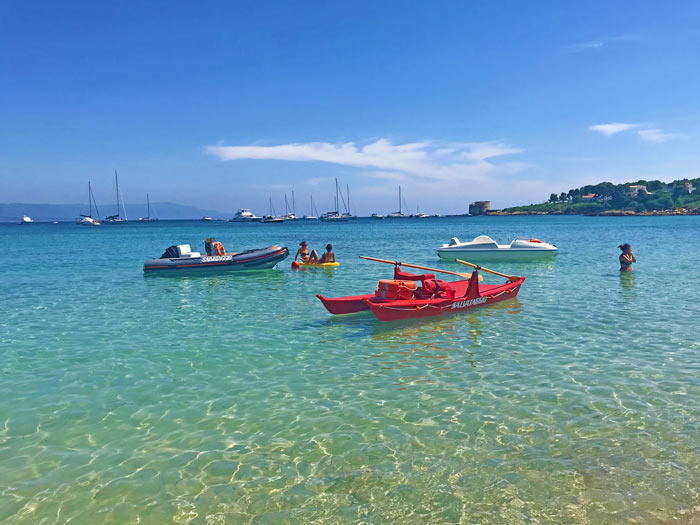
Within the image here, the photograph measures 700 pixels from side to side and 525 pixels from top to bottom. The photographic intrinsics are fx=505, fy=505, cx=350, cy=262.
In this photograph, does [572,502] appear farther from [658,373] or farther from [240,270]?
[240,270]

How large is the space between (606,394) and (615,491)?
11.2 ft

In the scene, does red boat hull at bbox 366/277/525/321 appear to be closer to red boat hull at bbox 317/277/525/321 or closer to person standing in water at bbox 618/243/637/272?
red boat hull at bbox 317/277/525/321

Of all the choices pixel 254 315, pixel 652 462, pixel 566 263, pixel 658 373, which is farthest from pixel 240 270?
pixel 652 462

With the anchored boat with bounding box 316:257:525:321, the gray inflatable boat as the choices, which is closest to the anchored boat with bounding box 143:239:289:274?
the gray inflatable boat

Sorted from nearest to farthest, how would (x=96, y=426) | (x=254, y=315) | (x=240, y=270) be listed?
(x=96, y=426)
(x=254, y=315)
(x=240, y=270)

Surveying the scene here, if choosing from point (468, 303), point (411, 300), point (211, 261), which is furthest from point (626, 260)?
point (211, 261)

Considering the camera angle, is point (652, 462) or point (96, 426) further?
point (96, 426)

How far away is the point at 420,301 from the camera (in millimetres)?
15305

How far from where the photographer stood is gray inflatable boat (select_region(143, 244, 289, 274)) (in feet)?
94.0

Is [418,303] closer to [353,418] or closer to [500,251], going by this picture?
[353,418]

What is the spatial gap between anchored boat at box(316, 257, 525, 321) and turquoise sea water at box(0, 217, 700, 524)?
396 millimetres

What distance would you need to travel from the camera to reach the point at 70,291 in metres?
23.5

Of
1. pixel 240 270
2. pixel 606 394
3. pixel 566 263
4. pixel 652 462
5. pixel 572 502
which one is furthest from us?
pixel 566 263

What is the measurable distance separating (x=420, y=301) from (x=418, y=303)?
10 cm
